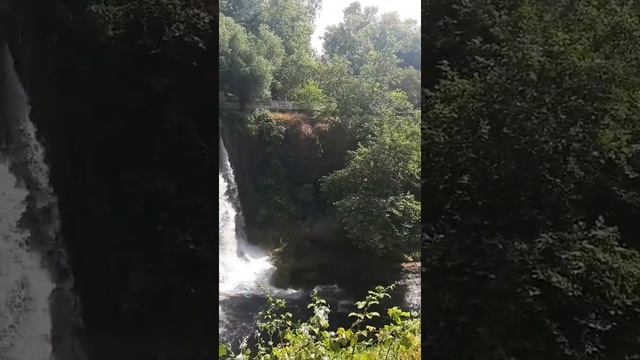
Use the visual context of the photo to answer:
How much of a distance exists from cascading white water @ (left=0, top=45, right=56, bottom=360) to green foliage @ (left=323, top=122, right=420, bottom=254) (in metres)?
1.14

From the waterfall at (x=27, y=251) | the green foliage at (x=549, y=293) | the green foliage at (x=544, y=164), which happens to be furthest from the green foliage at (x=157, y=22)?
the green foliage at (x=549, y=293)

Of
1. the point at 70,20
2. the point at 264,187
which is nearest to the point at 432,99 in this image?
the point at 264,187

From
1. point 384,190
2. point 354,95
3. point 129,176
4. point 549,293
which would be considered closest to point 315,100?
point 354,95

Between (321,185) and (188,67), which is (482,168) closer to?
(321,185)

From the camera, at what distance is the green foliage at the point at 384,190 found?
2.57m

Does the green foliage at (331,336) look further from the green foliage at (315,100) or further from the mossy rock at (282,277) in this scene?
the green foliage at (315,100)

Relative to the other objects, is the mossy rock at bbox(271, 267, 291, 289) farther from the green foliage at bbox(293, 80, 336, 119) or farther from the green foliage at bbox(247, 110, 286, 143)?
the green foliage at bbox(293, 80, 336, 119)

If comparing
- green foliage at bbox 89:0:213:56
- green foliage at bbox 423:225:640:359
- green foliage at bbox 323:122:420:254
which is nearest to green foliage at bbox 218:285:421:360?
green foliage at bbox 323:122:420:254

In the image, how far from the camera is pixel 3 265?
2.39 metres

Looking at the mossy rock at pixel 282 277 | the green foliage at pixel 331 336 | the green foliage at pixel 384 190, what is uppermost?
the green foliage at pixel 384 190

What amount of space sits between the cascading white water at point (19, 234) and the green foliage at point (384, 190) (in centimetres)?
114

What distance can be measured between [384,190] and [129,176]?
1.02 meters

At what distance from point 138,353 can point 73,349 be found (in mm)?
255

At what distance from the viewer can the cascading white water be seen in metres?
2.39
